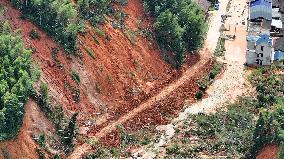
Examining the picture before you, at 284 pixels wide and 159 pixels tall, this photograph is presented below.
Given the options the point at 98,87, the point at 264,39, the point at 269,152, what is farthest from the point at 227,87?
the point at 98,87

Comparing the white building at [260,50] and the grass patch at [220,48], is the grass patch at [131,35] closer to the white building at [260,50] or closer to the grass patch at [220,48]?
the grass patch at [220,48]

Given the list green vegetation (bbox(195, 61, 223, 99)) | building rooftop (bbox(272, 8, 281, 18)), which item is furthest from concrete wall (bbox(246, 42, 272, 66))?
building rooftop (bbox(272, 8, 281, 18))

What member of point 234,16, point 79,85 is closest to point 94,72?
point 79,85

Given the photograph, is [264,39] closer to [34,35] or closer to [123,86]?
[123,86]

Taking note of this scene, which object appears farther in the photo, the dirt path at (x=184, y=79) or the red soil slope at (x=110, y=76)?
the red soil slope at (x=110, y=76)

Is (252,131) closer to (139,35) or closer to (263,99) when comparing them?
(263,99)

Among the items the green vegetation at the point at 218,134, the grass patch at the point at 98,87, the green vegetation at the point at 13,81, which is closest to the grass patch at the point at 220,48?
the green vegetation at the point at 218,134
